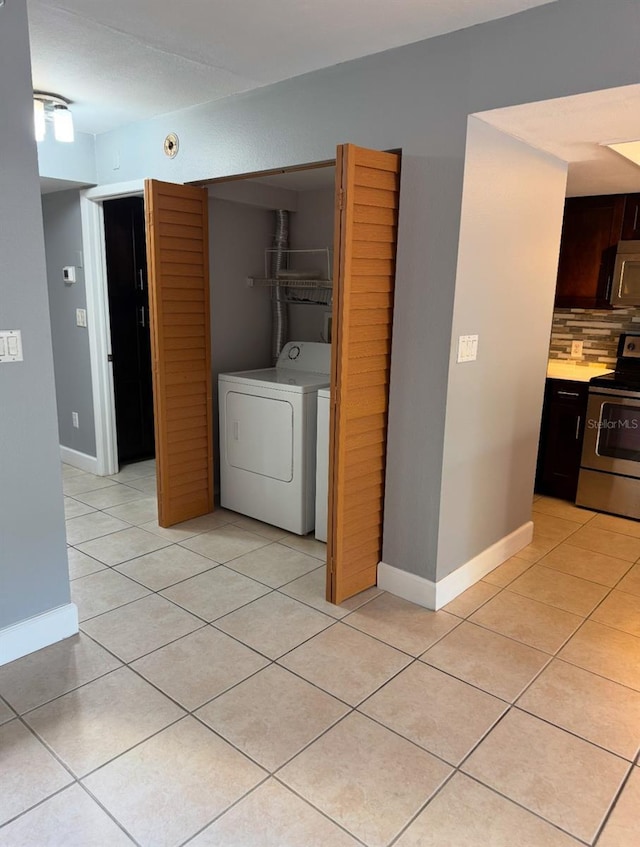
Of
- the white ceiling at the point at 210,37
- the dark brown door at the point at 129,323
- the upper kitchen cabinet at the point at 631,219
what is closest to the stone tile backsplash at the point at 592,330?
the upper kitchen cabinet at the point at 631,219

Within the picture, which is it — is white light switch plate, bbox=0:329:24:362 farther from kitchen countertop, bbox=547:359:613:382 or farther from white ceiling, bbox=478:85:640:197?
kitchen countertop, bbox=547:359:613:382

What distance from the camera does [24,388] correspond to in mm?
2188

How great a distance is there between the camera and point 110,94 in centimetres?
303

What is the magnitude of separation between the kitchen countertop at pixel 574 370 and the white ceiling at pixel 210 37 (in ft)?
8.13

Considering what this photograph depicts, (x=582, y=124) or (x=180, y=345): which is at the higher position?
(x=582, y=124)

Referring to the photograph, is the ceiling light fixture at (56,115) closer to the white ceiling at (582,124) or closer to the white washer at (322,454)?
the white washer at (322,454)

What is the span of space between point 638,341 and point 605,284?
483mm

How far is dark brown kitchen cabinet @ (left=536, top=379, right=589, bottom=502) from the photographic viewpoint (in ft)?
13.0

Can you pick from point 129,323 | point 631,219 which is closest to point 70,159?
point 129,323

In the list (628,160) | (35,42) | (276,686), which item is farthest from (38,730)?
(628,160)

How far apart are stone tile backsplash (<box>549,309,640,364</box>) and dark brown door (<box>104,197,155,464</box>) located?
10.6ft

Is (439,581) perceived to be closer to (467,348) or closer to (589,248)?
(467,348)

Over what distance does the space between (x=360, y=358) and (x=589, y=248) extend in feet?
7.65

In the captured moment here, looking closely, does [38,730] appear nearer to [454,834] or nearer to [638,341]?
[454,834]
